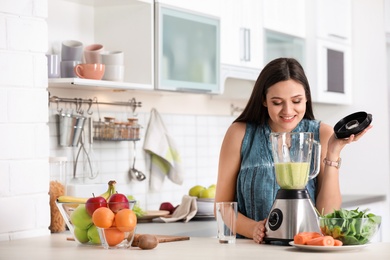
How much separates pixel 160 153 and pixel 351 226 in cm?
196

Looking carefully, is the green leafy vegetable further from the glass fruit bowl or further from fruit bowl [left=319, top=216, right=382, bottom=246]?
the glass fruit bowl

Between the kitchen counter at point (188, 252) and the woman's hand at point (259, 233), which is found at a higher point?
the woman's hand at point (259, 233)

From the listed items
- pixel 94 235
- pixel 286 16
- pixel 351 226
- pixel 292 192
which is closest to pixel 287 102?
pixel 292 192

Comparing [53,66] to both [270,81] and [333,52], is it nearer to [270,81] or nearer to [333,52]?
[270,81]

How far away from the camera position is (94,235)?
94.4 inches

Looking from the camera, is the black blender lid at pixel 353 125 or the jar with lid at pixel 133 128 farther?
the jar with lid at pixel 133 128

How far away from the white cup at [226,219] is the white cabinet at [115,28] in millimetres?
1254

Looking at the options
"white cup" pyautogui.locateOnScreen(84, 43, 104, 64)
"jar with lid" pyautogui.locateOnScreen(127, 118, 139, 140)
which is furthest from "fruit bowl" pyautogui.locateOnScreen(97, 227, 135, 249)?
"jar with lid" pyautogui.locateOnScreen(127, 118, 139, 140)

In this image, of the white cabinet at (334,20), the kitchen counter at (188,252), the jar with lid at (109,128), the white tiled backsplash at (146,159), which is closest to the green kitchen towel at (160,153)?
the white tiled backsplash at (146,159)

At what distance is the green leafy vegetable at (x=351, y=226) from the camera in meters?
2.24

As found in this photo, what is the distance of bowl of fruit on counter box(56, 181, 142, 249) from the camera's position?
7.58 feet

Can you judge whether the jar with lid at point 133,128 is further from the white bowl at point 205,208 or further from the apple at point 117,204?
the apple at point 117,204

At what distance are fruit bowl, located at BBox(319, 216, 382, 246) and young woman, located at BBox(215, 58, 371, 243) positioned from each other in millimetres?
366

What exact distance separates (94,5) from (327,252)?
206cm
